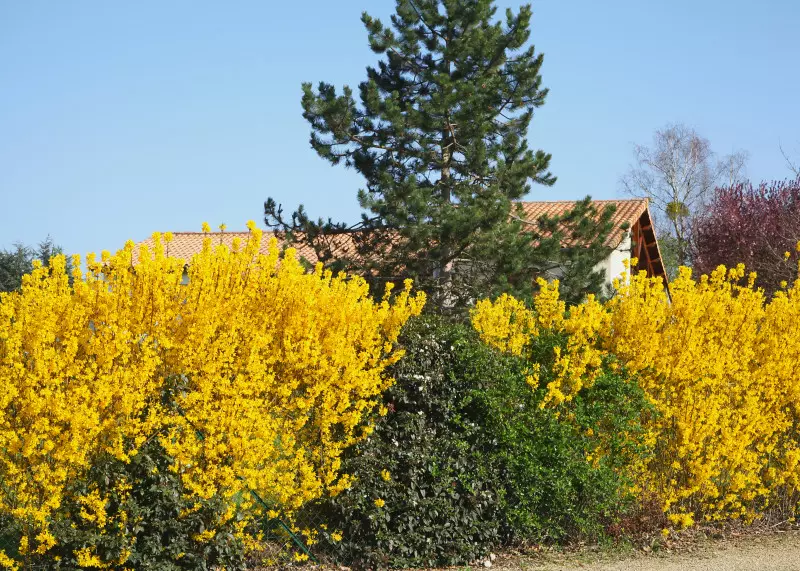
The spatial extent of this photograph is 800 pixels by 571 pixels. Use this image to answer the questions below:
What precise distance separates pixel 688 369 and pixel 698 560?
1644 millimetres

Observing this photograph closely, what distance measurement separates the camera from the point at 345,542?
6.40 m

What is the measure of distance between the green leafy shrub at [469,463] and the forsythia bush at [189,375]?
0.31m

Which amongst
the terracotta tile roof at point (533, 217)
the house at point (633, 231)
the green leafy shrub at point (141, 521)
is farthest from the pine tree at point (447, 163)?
the green leafy shrub at point (141, 521)

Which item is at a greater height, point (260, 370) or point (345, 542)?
point (260, 370)

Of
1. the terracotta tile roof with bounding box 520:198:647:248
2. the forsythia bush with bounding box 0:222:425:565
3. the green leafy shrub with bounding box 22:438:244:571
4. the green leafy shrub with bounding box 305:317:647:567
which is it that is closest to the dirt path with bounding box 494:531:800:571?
the green leafy shrub with bounding box 305:317:647:567

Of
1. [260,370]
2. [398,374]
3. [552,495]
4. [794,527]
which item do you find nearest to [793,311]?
[794,527]

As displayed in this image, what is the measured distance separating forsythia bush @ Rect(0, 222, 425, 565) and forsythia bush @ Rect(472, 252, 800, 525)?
1.63m

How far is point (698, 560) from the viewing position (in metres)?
7.13

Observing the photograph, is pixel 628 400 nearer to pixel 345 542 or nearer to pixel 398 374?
pixel 398 374

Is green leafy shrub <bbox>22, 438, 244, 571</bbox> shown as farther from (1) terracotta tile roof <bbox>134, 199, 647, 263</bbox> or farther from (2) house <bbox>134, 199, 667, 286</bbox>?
(2) house <bbox>134, 199, 667, 286</bbox>

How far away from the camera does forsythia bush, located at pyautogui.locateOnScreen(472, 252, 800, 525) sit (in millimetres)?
7305

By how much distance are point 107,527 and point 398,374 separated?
239 cm

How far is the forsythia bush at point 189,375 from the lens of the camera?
17.7ft

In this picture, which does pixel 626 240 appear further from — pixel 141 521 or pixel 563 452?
pixel 141 521
